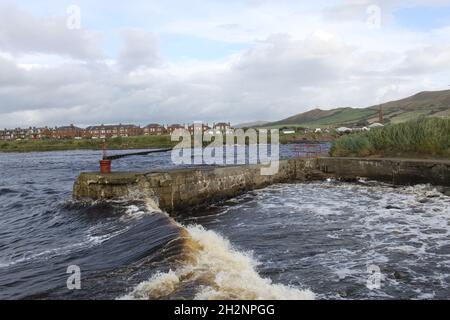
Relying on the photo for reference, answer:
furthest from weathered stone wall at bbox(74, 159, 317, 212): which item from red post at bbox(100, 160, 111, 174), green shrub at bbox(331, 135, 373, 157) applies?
green shrub at bbox(331, 135, 373, 157)

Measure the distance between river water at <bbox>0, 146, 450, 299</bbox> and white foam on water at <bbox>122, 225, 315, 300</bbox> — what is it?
0.02 metres

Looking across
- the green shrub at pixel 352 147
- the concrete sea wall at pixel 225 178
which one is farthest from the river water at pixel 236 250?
the green shrub at pixel 352 147

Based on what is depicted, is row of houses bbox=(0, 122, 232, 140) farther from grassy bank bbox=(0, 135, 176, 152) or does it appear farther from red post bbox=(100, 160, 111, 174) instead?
red post bbox=(100, 160, 111, 174)

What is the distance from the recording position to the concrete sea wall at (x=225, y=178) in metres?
14.9

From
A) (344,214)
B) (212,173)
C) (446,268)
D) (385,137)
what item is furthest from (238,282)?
(385,137)

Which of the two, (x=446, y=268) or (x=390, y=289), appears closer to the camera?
(x=390, y=289)

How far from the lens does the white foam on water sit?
247 inches

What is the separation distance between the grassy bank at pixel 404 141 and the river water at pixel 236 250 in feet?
17.5

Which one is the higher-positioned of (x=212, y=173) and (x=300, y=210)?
(x=212, y=173)

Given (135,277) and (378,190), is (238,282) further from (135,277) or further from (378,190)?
(378,190)

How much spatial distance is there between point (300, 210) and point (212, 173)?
4.22 meters
